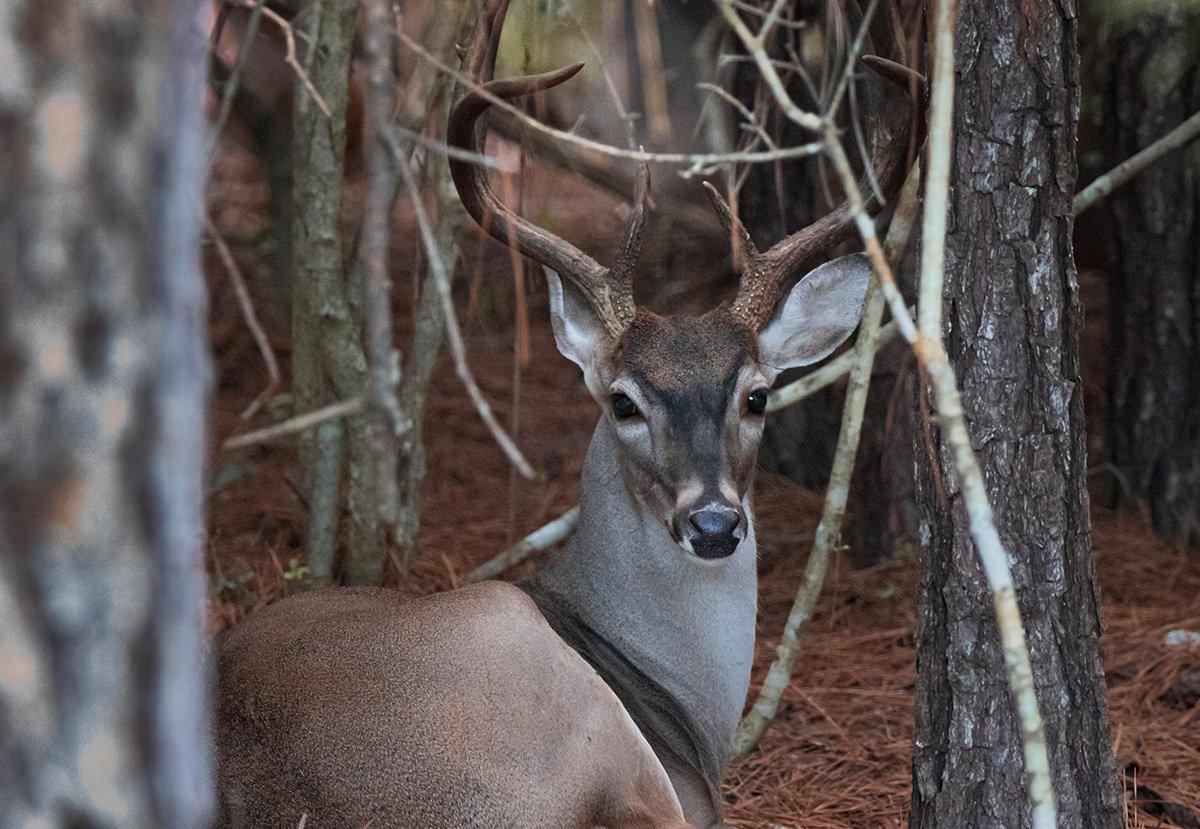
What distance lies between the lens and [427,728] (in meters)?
3.33

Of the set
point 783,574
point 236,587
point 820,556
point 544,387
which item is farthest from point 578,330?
point 544,387

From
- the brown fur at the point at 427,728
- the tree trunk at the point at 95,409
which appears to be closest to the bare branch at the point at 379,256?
the tree trunk at the point at 95,409

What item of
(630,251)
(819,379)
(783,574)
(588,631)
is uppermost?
(630,251)

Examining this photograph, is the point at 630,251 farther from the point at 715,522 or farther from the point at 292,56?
the point at 292,56

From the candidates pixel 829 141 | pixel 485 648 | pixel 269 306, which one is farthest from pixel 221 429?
pixel 829 141

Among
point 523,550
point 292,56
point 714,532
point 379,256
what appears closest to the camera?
point 379,256

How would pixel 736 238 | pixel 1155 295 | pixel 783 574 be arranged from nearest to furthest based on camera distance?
1. pixel 736 238
2. pixel 783 574
3. pixel 1155 295

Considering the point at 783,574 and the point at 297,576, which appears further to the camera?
the point at 783,574

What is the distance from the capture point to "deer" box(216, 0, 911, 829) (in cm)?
329

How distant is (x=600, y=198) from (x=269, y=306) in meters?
3.13

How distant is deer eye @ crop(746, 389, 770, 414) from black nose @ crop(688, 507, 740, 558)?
1.64 feet

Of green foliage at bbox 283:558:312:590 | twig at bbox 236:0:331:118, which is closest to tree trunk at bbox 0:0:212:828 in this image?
twig at bbox 236:0:331:118

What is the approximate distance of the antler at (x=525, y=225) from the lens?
156 inches

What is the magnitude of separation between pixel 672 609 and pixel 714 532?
0.52 m
